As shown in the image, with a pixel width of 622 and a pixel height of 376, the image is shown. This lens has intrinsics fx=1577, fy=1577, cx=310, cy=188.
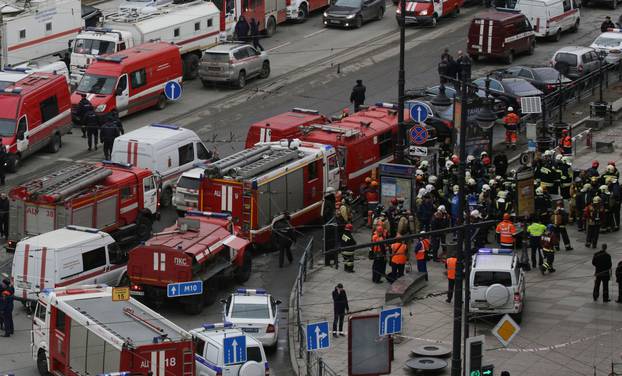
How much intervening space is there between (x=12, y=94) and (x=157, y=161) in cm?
624

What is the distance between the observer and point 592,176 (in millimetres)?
46219

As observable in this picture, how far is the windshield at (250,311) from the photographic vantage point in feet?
125

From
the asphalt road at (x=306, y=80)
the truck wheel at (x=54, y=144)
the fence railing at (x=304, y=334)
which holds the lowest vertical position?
the asphalt road at (x=306, y=80)

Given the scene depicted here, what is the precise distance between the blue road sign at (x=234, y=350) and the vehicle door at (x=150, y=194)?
12.1 metres

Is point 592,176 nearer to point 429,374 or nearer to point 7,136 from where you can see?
point 429,374

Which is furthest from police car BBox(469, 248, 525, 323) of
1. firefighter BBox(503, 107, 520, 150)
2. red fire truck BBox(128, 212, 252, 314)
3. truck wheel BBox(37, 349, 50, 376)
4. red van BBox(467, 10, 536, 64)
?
red van BBox(467, 10, 536, 64)

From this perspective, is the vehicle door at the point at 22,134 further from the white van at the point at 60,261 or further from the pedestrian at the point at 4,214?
the white van at the point at 60,261


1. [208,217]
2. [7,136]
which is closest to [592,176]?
[208,217]

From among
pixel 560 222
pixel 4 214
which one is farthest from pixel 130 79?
pixel 560 222

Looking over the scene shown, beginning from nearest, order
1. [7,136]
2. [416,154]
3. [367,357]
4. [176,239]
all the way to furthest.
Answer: [367,357] → [176,239] → [416,154] → [7,136]

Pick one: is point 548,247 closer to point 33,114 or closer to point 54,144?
point 33,114

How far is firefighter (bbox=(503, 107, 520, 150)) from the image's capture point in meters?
53.3

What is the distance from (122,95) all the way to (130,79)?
652mm

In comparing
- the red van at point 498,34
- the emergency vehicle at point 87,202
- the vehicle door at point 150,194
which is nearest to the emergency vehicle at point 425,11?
the red van at point 498,34
